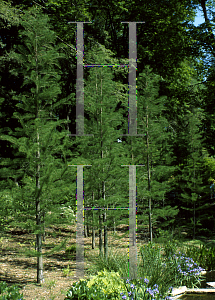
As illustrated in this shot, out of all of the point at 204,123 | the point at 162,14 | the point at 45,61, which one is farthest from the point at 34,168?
the point at 162,14

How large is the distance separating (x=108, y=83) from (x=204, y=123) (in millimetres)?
7276

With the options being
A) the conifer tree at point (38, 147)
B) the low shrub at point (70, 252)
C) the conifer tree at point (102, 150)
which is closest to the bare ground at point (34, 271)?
the low shrub at point (70, 252)

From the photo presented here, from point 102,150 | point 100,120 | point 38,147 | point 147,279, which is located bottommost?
point 147,279

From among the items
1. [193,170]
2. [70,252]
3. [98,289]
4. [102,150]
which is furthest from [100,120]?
[193,170]

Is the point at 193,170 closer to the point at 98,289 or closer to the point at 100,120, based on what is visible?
the point at 100,120

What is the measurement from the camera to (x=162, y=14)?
1298 centimetres

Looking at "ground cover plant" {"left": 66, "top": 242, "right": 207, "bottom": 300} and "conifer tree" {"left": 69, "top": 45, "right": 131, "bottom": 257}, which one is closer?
"ground cover plant" {"left": 66, "top": 242, "right": 207, "bottom": 300}

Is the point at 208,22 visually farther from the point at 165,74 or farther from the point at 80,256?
the point at 80,256

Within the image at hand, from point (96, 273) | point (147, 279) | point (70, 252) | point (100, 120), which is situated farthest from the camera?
point (70, 252)

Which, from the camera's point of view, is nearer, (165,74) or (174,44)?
(174,44)

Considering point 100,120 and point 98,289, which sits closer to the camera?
point 98,289
